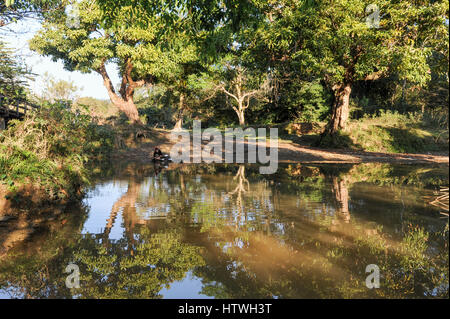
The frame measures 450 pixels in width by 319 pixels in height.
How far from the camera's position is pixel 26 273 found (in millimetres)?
4309

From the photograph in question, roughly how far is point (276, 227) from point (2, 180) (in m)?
6.10

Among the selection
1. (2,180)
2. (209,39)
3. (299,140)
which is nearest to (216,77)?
(299,140)

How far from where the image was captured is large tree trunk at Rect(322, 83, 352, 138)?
887 inches

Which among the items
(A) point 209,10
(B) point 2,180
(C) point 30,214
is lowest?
(C) point 30,214

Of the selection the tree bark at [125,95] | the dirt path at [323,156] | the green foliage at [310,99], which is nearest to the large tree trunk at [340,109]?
the dirt path at [323,156]

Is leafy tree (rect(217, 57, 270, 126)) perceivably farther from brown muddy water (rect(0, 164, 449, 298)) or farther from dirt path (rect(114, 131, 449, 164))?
brown muddy water (rect(0, 164, 449, 298))

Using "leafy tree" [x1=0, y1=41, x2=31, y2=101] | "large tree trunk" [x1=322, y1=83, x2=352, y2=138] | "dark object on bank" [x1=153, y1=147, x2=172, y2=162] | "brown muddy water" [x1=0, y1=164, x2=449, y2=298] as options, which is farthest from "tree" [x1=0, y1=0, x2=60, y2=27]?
"large tree trunk" [x1=322, y1=83, x2=352, y2=138]

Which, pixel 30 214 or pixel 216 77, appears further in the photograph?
pixel 216 77

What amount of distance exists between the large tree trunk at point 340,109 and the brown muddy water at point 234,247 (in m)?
14.1

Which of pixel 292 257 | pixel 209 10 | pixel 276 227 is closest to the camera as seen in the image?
pixel 292 257

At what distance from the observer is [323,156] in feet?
68.0

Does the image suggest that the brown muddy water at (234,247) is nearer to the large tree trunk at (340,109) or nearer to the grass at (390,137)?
the grass at (390,137)

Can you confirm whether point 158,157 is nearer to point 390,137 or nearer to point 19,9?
point 19,9
